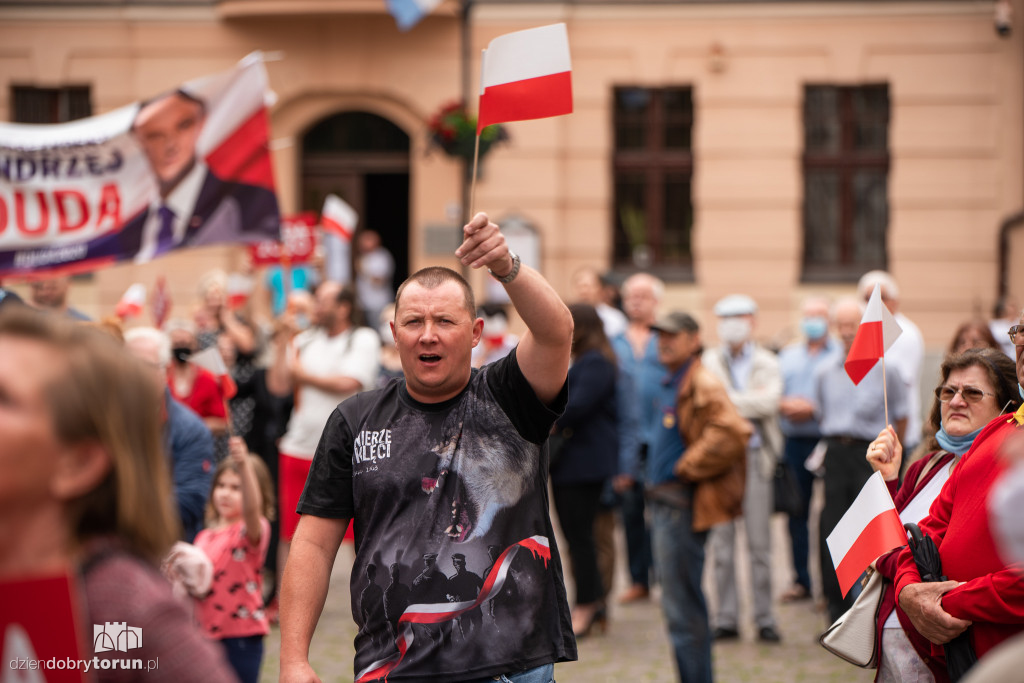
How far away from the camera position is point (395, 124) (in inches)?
670

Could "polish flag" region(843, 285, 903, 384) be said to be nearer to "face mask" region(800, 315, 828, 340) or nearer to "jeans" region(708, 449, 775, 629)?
"jeans" region(708, 449, 775, 629)

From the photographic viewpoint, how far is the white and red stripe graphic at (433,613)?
3.23m

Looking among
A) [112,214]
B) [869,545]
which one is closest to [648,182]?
[112,214]

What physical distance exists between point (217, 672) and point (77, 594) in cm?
25

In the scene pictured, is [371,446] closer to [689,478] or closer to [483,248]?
[483,248]

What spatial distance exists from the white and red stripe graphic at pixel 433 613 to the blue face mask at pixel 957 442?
1.59m

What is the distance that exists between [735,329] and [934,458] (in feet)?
13.7

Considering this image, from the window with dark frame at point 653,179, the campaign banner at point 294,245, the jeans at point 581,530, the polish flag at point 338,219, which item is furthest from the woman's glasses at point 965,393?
the window with dark frame at point 653,179

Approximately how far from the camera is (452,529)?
328cm

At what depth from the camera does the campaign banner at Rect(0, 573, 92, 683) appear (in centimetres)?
176

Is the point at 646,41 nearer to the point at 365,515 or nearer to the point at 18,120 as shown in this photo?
the point at 18,120

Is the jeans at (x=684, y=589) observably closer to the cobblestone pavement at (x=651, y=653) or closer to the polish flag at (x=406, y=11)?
the cobblestone pavement at (x=651, y=653)

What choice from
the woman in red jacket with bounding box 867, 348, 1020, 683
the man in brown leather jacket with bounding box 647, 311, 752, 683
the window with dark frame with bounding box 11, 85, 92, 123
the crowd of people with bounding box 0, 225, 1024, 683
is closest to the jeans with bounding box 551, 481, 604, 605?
the crowd of people with bounding box 0, 225, 1024, 683

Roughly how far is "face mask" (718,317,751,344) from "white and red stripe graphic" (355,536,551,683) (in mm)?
5207
